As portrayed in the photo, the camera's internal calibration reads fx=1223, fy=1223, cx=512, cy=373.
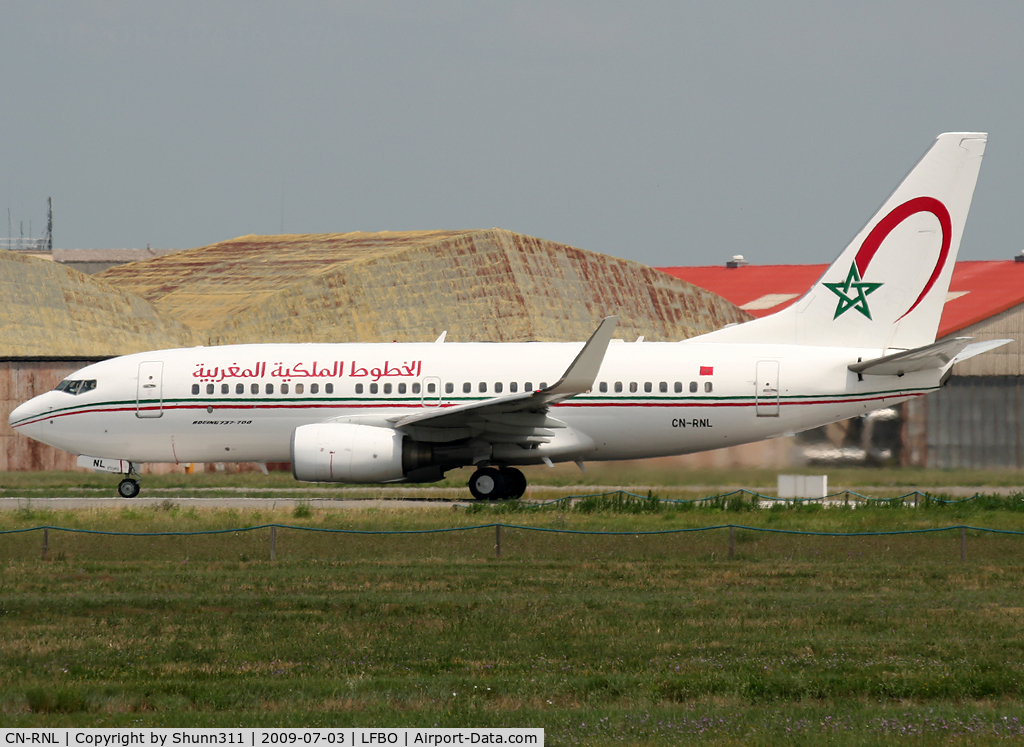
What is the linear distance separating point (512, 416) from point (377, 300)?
2244 cm

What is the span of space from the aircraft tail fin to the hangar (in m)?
20.8

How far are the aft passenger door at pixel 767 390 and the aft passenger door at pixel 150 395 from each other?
46.5 feet

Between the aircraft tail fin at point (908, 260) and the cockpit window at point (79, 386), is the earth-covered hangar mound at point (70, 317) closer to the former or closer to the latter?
the cockpit window at point (79, 386)

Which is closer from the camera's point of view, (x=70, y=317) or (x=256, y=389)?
(x=256, y=389)

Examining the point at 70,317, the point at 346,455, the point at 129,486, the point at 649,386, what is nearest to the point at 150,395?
the point at 129,486

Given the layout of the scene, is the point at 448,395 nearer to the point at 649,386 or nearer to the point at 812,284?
the point at 649,386

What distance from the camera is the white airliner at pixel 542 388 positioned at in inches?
1090

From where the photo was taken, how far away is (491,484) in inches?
1126

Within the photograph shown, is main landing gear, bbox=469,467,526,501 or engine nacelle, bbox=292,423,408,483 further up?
engine nacelle, bbox=292,423,408,483

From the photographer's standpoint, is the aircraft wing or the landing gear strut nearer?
the aircraft wing

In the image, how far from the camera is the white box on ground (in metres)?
30.1

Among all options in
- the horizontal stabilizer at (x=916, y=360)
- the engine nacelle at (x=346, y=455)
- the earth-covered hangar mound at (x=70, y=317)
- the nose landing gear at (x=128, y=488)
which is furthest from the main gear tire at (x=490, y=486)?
the earth-covered hangar mound at (x=70, y=317)

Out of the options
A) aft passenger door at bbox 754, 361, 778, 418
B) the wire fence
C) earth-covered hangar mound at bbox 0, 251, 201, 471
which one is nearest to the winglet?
the wire fence

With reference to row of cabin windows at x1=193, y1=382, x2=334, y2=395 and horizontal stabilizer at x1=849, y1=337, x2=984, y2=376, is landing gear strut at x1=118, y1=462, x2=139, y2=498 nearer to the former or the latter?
row of cabin windows at x1=193, y1=382, x2=334, y2=395
